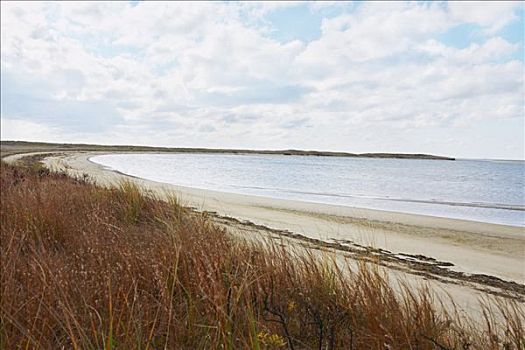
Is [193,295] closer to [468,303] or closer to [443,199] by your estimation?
[468,303]

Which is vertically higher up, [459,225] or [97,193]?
[97,193]

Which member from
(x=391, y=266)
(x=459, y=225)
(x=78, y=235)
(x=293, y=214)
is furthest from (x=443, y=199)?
(x=78, y=235)

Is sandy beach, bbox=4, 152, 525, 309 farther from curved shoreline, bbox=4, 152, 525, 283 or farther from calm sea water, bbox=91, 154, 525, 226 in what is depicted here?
calm sea water, bbox=91, 154, 525, 226

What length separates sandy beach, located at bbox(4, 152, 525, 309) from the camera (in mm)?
5754

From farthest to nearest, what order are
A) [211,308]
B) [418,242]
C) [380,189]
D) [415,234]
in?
[380,189], [415,234], [418,242], [211,308]

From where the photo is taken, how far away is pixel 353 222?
11.5 m

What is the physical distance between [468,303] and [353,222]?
6.89 metres

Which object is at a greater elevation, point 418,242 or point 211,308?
point 211,308

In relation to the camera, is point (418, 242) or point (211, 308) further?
point (418, 242)

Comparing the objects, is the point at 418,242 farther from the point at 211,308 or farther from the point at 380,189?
the point at 380,189

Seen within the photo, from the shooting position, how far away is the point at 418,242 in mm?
9016

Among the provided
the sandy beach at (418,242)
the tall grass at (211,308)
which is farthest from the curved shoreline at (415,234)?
the tall grass at (211,308)

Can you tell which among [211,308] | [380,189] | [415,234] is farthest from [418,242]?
[380,189]

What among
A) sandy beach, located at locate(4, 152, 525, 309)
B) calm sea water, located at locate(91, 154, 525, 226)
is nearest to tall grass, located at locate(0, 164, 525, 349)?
sandy beach, located at locate(4, 152, 525, 309)
